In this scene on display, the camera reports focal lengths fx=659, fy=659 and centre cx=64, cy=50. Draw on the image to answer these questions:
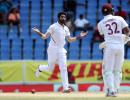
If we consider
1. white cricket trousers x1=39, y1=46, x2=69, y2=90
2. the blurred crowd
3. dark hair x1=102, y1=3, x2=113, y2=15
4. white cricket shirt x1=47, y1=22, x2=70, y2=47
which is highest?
the blurred crowd

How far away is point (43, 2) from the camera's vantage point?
29.0 meters

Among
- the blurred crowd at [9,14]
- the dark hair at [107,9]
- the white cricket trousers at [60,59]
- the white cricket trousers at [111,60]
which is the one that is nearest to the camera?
the dark hair at [107,9]

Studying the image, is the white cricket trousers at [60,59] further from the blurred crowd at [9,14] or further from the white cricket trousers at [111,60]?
the blurred crowd at [9,14]

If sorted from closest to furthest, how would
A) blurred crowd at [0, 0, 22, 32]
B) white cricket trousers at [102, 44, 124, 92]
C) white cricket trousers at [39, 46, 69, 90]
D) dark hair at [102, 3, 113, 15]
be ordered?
dark hair at [102, 3, 113, 15] < white cricket trousers at [102, 44, 124, 92] < white cricket trousers at [39, 46, 69, 90] < blurred crowd at [0, 0, 22, 32]

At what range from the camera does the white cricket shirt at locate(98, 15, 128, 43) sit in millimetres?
13992

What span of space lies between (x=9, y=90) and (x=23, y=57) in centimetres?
415

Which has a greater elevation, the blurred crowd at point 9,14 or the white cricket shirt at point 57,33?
the blurred crowd at point 9,14

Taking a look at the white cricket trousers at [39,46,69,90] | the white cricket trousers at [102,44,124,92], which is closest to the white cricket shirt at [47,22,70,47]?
the white cricket trousers at [39,46,69,90]

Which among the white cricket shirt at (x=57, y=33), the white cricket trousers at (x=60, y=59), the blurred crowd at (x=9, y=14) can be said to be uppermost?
the blurred crowd at (x=9, y=14)

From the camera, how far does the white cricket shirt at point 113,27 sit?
1399 centimetres

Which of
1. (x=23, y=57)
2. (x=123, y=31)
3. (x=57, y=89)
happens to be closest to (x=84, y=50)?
(x=23, y=57)

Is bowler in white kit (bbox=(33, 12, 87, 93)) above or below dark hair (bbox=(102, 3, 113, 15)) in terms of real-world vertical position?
below

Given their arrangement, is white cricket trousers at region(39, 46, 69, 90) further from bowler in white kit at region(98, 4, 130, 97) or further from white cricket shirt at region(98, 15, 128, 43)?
white cricket shirt at region(98, 15, 128, 43)

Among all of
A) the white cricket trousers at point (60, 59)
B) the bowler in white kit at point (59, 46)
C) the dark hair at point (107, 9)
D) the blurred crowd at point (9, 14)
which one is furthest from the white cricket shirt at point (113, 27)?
the blurred crowd at point (9, 14)
